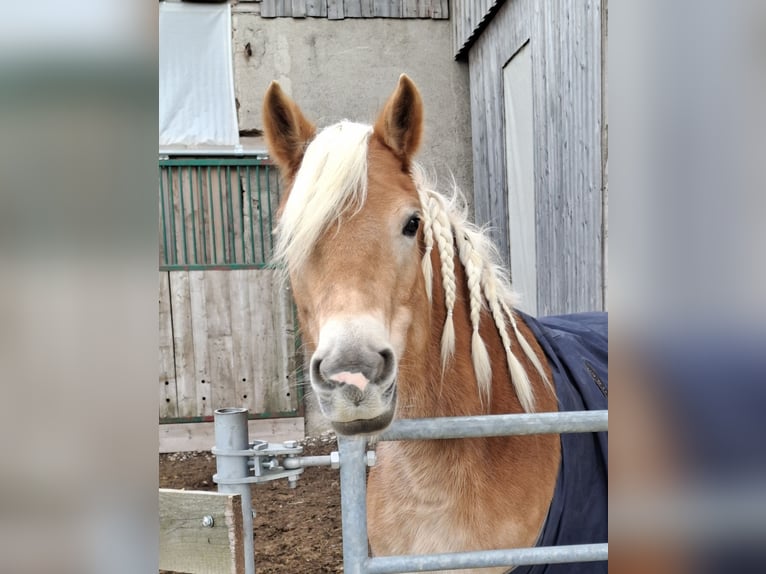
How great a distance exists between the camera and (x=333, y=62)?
5.24 meters

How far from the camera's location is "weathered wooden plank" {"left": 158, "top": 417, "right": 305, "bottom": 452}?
16.6ft

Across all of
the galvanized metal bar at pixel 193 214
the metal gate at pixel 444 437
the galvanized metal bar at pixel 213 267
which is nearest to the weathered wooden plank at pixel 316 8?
the galvanized metal bar at pixel 193 214

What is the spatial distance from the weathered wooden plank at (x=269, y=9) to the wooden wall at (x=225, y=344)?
2564 mm

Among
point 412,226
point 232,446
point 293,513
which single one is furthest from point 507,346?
point 293,513

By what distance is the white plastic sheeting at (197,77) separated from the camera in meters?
5.00

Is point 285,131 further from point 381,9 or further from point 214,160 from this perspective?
point 381,9

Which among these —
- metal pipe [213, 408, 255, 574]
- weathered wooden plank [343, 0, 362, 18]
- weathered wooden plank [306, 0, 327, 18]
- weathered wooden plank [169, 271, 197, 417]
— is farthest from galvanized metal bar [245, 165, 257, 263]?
metal pipe [213, 408, 255, 574]

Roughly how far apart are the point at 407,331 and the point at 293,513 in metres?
3.19

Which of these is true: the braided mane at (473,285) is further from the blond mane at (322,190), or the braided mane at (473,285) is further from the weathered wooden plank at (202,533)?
the weathered wooden plank at (202,533)

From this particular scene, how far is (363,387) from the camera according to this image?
956mm

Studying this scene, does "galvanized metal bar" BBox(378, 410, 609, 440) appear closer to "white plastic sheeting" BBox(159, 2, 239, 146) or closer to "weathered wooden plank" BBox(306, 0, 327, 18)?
"white plastic sheeting" BBox(159, 2, 239, 146)
